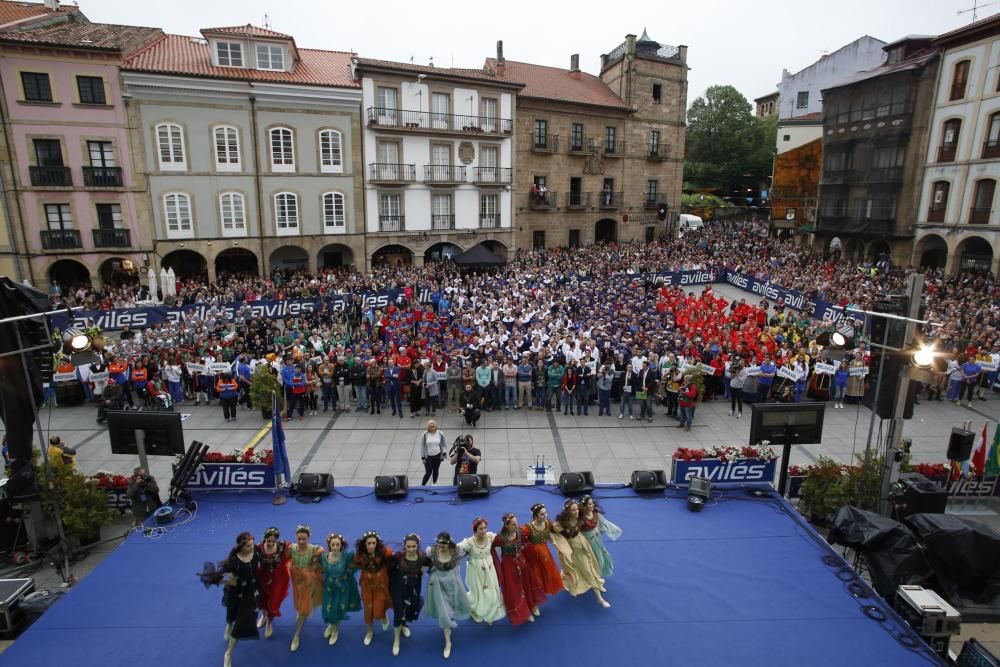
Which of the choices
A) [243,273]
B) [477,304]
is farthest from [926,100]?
[243,273]

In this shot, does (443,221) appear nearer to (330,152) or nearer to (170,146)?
(330,152)

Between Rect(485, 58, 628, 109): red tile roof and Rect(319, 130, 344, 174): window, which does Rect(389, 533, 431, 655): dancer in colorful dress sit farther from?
Rect(485, 58, 628, 109): red tile roof

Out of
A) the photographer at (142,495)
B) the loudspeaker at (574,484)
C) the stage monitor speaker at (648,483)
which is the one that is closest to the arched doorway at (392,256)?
the photographer at (142,495)

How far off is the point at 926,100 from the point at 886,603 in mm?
32952

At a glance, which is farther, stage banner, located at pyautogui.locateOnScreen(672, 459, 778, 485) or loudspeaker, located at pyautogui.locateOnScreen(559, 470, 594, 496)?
stage banner, located at pyautogui.locateOnScreen(672, 459, 778, 485)

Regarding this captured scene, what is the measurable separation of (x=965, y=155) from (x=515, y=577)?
111 ft

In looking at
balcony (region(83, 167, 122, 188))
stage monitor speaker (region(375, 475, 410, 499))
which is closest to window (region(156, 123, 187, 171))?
balcony (region(83, 167, 122, 188))

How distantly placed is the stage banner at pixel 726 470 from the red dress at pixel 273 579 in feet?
22.5

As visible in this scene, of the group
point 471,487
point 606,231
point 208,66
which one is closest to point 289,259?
point 208,66

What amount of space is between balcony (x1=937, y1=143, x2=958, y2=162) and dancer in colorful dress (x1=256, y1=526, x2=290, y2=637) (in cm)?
3628

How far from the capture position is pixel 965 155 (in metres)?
29.1

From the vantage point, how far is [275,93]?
97.0ft

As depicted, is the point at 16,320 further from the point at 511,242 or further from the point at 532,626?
the point at 511,242

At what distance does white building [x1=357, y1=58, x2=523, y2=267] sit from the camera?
32688 millimetres
